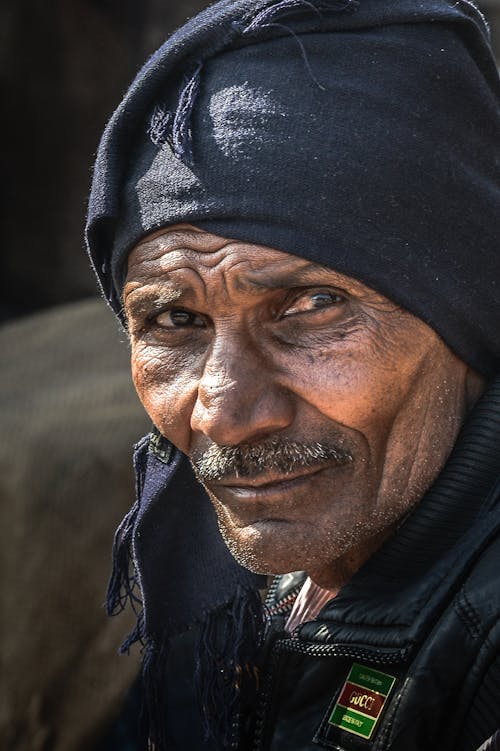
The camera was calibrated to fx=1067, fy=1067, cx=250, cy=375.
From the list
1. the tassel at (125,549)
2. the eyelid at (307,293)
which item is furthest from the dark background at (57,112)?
the eyelid at (307,293)

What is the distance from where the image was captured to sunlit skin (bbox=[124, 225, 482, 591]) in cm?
211

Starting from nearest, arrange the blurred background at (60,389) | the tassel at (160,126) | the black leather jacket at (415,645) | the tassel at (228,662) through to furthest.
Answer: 1. the black leather jacket at (415,645)
2. the tassel at (160,126)
3. the tassel at (228,662)
4. the blurred background at (60,389)

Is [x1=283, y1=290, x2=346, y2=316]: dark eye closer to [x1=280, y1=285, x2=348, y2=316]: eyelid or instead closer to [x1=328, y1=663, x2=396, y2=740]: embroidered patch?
[x1=280, y1=285, x2=348, y2=316]: eyelid

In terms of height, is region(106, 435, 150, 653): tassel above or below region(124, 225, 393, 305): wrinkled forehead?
below

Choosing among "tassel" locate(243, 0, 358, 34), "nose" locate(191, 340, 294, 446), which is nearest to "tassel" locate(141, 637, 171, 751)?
"nose" locate(191, 340, 294, 446)

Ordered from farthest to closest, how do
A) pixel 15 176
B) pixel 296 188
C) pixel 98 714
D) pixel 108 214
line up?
pixel 15 176 < pixel 98 714 < pixel 108 214 < pixel 296 188

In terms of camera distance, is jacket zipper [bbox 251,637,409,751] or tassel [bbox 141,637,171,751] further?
tassel [bbox 141,637,171,751]

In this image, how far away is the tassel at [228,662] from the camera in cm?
240

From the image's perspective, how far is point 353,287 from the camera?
2131 mm

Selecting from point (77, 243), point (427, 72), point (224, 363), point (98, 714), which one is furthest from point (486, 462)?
point (77, 243)

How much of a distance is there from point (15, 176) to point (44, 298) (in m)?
0.67

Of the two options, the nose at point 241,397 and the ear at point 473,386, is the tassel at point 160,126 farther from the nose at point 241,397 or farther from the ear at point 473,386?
the ear at point 473,386

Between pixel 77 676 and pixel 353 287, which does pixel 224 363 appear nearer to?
pixel 353 287

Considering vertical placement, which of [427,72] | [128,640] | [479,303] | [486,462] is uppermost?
[427,72]
